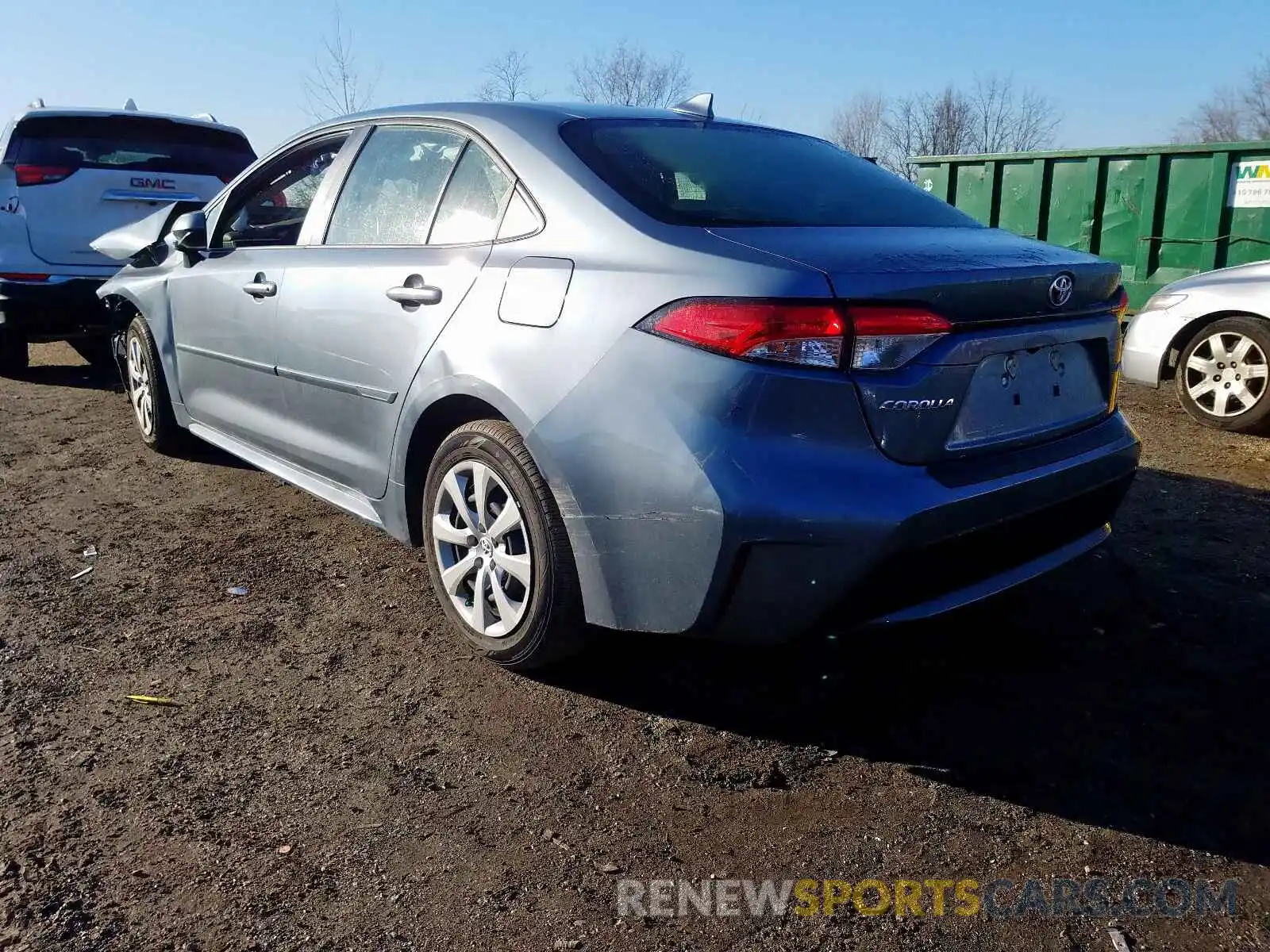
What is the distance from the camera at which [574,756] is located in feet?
8.67

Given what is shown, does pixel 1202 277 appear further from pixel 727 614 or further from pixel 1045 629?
pixel 727 614

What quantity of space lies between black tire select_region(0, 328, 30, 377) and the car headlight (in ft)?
24.8

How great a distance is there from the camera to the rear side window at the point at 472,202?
3035mm

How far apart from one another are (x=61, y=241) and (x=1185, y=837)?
7.32 m

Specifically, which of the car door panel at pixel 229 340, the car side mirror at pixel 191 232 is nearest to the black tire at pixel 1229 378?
the car door panel at pixel 229 340

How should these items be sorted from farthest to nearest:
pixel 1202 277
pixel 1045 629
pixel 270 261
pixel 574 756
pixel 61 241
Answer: pixel 61 241
pixel 1202 277
pixel 270 261
pixel 1045 629
pixel 574 756

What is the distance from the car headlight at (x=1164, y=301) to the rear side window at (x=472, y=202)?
16.5 ft

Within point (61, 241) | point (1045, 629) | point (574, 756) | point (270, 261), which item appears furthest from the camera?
point (61, 241)

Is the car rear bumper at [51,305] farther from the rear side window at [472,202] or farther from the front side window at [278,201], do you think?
the rear side window at [472,202]

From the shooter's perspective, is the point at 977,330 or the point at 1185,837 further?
the point at 977,330

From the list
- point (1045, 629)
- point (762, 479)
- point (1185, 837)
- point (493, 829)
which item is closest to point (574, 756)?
point (493, 829)

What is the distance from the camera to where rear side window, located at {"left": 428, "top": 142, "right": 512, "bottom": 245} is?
3.04m

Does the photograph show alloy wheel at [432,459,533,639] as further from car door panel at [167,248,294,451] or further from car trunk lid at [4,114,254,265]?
car trunk lid at [4,114,254,265]

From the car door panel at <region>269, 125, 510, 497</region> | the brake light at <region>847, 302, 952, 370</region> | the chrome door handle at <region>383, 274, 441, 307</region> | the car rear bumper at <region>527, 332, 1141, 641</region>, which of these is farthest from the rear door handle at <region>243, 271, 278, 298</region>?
the brake light at <region>847, 302, 952, 370</region>
